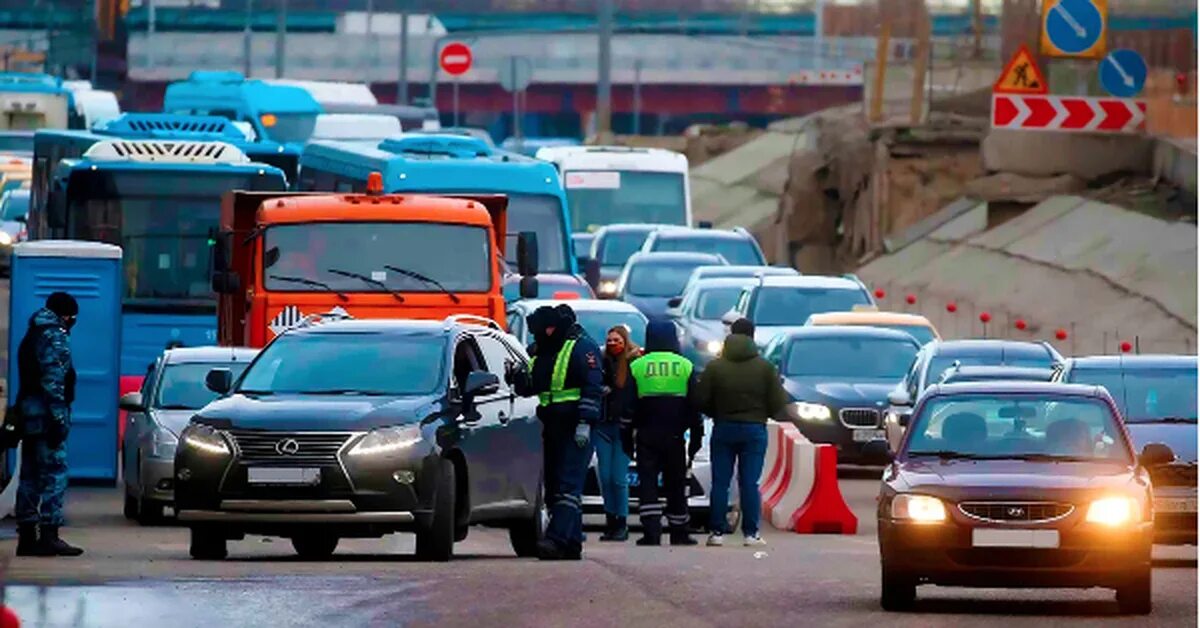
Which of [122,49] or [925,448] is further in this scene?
[122,49]

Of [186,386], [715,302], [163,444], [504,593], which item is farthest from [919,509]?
[715,302]

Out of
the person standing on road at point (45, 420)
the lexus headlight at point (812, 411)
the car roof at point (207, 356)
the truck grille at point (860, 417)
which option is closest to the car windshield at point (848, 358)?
the lexus headlight at point (812, 411)

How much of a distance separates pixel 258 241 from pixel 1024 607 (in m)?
11.0

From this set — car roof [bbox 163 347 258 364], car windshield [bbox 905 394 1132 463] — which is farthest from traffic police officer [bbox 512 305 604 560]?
car roof [bbox 163 347 258 364]

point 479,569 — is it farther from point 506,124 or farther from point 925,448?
point 506,124

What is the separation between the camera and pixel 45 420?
18797 millimetres

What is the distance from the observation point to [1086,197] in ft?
174

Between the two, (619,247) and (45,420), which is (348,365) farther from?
(619,247)

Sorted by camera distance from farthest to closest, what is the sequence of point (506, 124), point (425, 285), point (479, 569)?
point (506, 124), point (425, 285), point (479, 569)

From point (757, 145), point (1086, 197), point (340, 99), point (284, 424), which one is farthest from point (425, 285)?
point (757, 145)

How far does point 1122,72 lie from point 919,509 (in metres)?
21.3

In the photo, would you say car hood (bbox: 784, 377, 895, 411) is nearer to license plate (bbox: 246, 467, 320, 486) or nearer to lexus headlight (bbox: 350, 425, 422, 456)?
lexus headlight (bbox: 350, 425, 422, 456)

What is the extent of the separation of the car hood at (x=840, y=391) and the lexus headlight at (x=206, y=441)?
499 inches

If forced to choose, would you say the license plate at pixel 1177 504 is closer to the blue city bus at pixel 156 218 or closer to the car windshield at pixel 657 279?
the blue city bus at pixel 156 218
